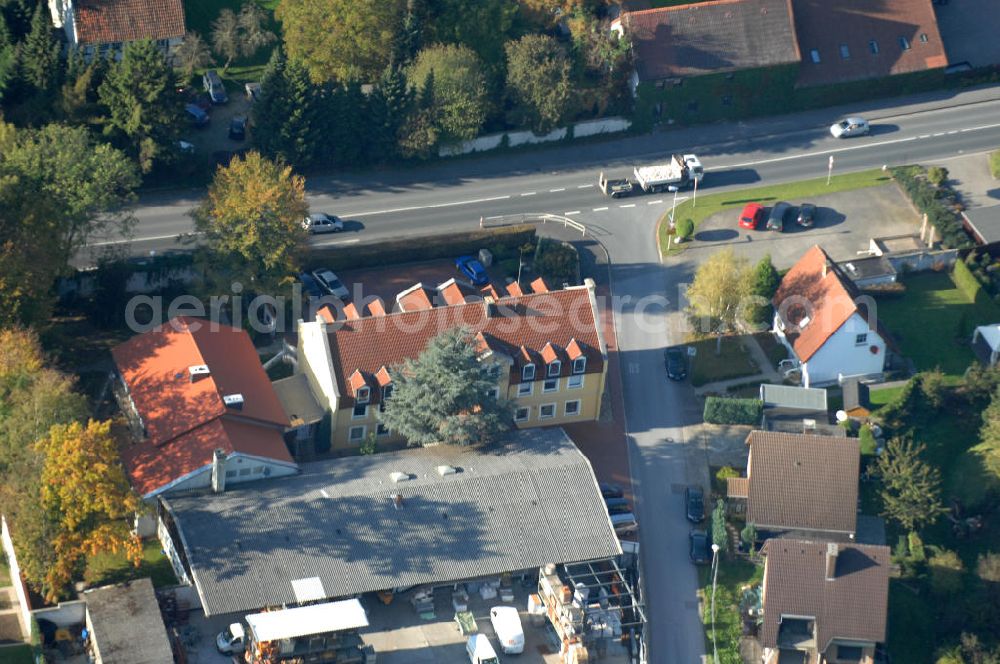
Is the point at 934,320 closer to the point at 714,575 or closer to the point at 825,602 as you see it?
the point at 714,575

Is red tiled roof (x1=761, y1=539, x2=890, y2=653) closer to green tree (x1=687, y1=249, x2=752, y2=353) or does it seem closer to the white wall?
the white wall

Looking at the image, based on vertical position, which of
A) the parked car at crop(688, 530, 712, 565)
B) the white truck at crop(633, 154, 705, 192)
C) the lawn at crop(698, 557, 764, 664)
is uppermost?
the white truck at crop(633, 154, 705, 192)

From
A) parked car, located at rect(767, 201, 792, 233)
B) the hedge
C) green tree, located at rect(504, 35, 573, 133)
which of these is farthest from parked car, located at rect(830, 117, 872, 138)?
the hedge

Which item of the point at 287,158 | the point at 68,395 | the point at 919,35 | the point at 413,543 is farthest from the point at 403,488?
the point at 919,35

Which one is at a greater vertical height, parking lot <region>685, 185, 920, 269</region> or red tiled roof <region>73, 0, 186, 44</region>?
red tiled roof <region>73, 0, 186, 44</region>

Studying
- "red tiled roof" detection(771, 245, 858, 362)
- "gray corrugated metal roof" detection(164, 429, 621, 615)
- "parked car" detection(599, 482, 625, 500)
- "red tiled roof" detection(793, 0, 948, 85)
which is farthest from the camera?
"red tiled roof" detection(793, 0, 948, 85)

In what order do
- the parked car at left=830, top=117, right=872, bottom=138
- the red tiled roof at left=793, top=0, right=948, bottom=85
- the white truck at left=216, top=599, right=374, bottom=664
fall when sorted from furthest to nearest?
the red tiled roof at left=793, top=0, right=948, bottom=85
the parked car at left=830, top=117, right=872, bottom=138
the white truck at left=216, top=599, right=374, bottom=664

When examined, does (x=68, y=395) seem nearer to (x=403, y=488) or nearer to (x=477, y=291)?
(x=403, y=488)
